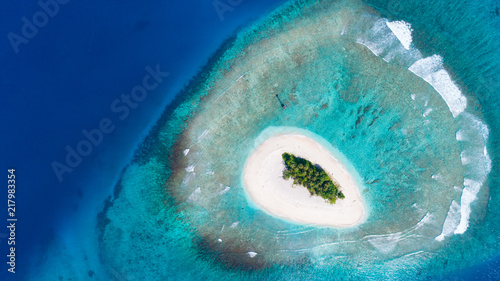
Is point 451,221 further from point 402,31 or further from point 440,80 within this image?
point 402,31

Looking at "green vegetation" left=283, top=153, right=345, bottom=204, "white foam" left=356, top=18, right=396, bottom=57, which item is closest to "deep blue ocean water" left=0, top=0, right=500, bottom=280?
"white foam" left=356, top=18, right=396, bottom=57

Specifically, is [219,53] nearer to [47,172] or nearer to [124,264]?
[47,172]

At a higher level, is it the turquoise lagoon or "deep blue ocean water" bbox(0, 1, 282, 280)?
"deep blue ocean water" bbox(0, 1, 282, 280)
